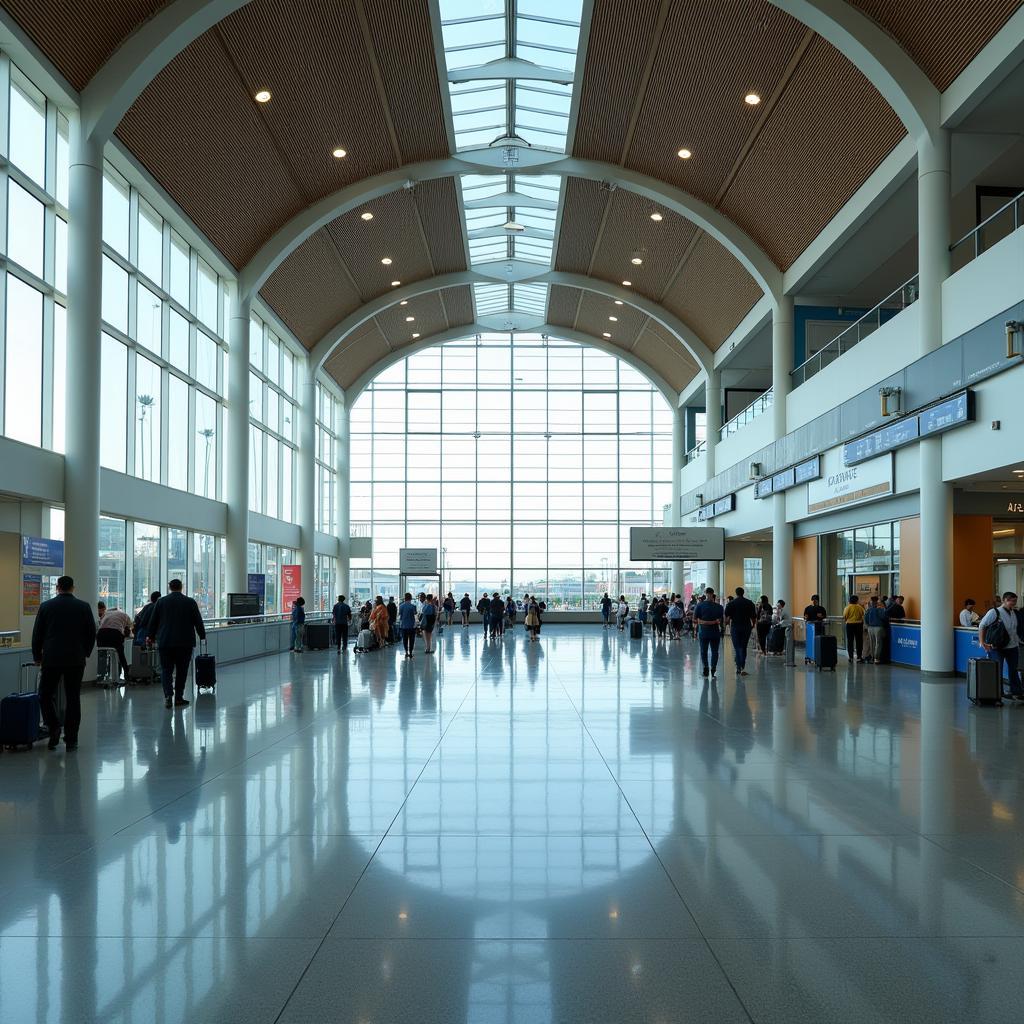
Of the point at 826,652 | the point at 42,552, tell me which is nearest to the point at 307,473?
the point at 42,552

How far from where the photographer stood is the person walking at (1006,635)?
12859 millimetres

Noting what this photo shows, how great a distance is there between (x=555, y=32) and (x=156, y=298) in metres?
10.2

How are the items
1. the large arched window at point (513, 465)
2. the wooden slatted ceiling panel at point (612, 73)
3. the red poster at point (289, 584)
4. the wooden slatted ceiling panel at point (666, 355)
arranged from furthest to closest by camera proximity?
the large arched window at point (513, 465)
the wooden slatted ceiling panel at point (666, 355)
the red poster at point (289, 584)
the wooden slatted ceiling panel at point (612, 73)

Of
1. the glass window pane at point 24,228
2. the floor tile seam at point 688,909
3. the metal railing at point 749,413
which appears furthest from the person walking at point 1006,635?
the glass window pane at point 24,228

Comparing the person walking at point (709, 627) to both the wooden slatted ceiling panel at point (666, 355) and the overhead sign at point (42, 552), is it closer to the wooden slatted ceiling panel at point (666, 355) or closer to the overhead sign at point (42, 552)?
the overhead sign at point (42, 552)

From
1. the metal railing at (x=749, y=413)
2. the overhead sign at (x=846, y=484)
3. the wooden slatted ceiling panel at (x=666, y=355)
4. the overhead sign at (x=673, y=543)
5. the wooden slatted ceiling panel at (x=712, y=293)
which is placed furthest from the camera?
the wooden slatted ceiling panel at (x=666, y=355)

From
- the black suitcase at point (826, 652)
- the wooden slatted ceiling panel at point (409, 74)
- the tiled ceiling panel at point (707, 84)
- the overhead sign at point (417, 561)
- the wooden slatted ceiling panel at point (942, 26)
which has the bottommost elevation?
the black suitcase at point (826, 652)

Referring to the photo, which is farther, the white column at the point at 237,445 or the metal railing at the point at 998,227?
the white column at the point at 237,445

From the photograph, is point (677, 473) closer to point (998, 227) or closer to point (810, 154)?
point (810, 154)

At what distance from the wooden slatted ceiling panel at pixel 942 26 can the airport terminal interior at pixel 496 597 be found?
0.08 metres

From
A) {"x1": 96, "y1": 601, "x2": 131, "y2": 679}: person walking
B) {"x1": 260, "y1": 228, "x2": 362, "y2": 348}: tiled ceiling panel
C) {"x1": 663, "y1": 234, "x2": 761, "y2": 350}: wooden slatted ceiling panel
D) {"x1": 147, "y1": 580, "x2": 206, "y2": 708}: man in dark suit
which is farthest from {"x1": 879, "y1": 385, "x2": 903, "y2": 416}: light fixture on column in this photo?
{"x1": 260, "y1": 228, "x2": 362, "y2": 348}: tiled ceiling panel

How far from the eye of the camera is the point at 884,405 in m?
18.1

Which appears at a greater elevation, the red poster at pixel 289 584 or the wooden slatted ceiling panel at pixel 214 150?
the wooden slatted ceiling panel at pixel 214 150

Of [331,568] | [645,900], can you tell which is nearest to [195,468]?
[331,568]
